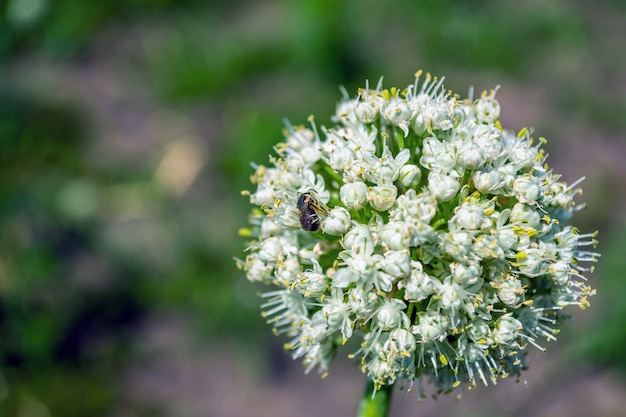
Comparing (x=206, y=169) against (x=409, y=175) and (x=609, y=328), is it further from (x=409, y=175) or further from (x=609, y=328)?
(x=409, y=175)

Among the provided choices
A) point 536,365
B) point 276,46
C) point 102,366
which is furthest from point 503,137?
point 276,46

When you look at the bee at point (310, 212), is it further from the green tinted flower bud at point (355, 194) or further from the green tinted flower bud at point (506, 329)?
the green tinted flower bud at point (506, 329)

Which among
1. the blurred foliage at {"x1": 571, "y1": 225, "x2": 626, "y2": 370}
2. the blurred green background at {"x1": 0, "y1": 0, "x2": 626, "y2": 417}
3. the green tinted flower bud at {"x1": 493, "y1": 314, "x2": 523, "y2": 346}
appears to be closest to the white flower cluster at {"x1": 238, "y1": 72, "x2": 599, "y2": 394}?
the green tinted flower bud at {"x1": 493, "y1": 314, "x2": 523, "y2": 346}

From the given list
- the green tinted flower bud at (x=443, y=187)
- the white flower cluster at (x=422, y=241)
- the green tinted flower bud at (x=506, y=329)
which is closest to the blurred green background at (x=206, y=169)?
the white flower cluster at (x=422, y=241)

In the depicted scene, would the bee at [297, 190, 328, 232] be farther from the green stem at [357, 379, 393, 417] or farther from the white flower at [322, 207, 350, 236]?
the green stem at [357, 379, 393, 417]

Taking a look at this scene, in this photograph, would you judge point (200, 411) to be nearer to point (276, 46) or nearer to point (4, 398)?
point (4, 398)

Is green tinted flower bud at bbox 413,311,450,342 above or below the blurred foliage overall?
below
